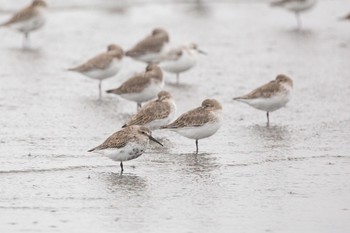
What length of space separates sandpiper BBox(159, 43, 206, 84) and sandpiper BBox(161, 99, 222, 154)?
4.51m

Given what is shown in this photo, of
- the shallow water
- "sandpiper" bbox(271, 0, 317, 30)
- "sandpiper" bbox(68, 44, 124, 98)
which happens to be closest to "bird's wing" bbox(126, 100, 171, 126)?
the shallow water

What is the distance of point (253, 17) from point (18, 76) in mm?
8820

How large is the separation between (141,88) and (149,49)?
129 inches

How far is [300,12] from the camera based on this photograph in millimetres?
22891

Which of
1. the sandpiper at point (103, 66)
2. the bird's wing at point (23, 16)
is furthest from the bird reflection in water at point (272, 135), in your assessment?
the bird's wing at point (23, 16)

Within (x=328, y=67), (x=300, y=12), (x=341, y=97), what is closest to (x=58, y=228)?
(x=341, y=97)

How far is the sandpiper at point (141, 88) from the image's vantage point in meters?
14.3

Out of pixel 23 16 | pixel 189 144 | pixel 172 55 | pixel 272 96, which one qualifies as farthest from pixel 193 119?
pixel 23 16

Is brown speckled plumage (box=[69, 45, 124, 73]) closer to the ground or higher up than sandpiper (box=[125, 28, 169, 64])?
closer to the ground

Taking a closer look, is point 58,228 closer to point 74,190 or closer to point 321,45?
point 74,190

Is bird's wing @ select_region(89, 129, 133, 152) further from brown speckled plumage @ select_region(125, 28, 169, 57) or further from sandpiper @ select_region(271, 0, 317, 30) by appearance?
sandpiper @ select_region(271, 0, 317, 30)

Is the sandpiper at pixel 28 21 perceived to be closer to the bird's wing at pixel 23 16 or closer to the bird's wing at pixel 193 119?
the bird's wing at pixel 23 16

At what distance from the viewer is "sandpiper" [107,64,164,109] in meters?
14.3

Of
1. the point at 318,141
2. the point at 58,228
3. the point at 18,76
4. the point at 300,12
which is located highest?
the point at 300,12
